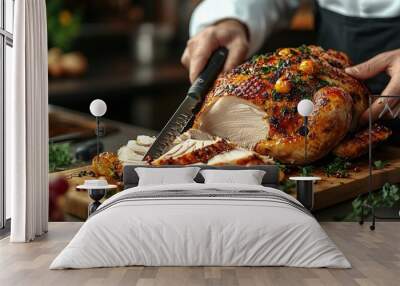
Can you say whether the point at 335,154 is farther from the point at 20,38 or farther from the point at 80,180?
the point at 20,38

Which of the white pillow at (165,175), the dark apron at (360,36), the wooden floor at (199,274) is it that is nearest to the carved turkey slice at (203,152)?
the white pillow at (165,175)

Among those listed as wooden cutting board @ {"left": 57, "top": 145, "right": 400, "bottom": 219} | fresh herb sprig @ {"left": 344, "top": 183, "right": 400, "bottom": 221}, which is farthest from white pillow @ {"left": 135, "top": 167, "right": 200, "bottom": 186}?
fresh herb sprig @ {"left": 344, "top": 183, "right": 400, "bottom": 221}

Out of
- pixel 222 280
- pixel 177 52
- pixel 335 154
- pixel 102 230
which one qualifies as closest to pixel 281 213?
pixel 222 280

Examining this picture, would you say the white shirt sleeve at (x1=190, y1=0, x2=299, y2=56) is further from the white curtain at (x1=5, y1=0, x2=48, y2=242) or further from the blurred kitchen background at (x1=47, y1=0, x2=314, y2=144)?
the white curtain at (x1=5, y1=0, x2=48, y2=242)

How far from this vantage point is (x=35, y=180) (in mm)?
5438

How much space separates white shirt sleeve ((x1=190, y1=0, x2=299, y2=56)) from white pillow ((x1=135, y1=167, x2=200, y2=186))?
125 cm

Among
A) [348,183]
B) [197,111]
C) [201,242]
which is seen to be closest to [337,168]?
[348,183]

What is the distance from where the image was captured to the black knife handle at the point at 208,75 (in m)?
6.16

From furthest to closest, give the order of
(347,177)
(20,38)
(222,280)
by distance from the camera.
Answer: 1. (347,177)
2. (20,38)
3. (222,280)

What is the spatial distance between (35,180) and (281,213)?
211cm

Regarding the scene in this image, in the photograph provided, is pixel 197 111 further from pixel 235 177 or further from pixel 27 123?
pixel 27 123

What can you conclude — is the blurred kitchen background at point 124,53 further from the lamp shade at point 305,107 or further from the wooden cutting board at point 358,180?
the wooden cutting board at point 358,180

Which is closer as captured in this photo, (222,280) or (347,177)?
(222,280)

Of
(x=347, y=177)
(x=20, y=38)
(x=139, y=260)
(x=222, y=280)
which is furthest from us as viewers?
(x=347, y=177)
